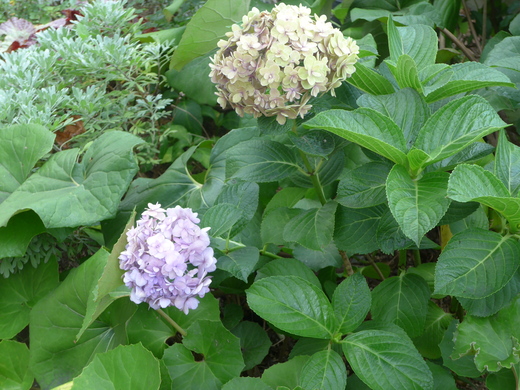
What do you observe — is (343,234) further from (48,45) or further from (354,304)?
(48,45)

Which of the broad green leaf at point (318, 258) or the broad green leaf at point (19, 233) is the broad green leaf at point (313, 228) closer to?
the broad green leaf at point (318, 258)

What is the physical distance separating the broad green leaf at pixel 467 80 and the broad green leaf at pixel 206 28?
0.92 meters

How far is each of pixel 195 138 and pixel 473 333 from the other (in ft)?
4.09

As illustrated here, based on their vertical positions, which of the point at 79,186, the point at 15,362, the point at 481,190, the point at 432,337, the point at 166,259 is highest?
the point at 481,190

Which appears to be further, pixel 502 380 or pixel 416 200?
pixel 502 380

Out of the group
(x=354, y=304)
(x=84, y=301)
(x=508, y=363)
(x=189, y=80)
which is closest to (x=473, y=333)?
(x=508, y=363)

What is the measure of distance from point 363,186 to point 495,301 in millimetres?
320

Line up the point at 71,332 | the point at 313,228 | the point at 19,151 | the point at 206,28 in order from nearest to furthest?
the point at 313,228 < the point at 71,332 < the point at 19,151 < the point at 206,28

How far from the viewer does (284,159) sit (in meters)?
1.02

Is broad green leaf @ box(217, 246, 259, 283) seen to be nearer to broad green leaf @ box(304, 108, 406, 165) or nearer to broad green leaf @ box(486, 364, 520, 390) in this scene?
broad green leaf @ box(304, 108, 406, 165)

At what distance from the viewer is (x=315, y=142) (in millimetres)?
961

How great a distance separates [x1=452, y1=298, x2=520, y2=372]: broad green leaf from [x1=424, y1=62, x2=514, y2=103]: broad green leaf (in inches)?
16.5

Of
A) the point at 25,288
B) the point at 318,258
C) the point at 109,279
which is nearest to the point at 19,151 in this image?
the point at 25,288

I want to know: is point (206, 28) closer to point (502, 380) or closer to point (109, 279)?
point (109, 279)
